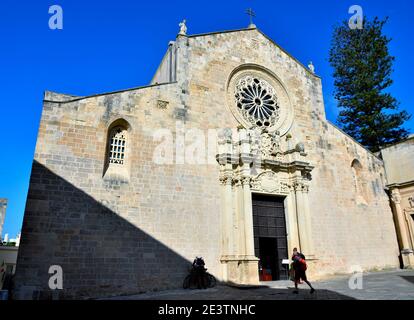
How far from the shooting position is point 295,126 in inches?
591

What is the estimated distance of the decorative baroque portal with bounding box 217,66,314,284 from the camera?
36.9ft

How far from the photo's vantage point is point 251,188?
12.4m

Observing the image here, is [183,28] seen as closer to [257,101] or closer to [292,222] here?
[257,101]

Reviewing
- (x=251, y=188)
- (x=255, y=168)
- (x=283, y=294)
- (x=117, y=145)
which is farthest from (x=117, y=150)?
(x=283, y=294)

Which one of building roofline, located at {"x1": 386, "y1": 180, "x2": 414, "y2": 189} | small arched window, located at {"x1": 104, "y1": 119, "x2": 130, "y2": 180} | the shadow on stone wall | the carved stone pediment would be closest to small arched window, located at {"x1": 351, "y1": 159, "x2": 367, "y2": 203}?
building roofline, located at {"x1": 386, "y1": 180, "x2": 414, "y2": 189}

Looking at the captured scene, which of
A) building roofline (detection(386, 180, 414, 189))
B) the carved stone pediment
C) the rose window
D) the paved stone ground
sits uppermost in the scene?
the rose window

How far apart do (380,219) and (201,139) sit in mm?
9941

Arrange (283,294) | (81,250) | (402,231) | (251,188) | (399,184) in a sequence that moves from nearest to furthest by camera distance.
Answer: (283,294) → (81,250) → (251,188) → (402,231) → (399,184)

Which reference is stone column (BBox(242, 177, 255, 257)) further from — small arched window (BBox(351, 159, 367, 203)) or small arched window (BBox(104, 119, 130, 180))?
small arched window (BBox(351, 159, 367, 203))

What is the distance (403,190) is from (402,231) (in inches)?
81.0

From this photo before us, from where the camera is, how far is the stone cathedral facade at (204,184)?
930 centimetres

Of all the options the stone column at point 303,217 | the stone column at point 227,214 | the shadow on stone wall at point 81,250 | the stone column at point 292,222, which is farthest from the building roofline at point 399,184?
the shadow on stone wall at point 81,250

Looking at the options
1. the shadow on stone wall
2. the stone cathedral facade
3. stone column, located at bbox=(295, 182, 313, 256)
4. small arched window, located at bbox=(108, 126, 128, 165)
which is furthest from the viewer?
stone column, located at bbox=(295, 182, 313, 256)
